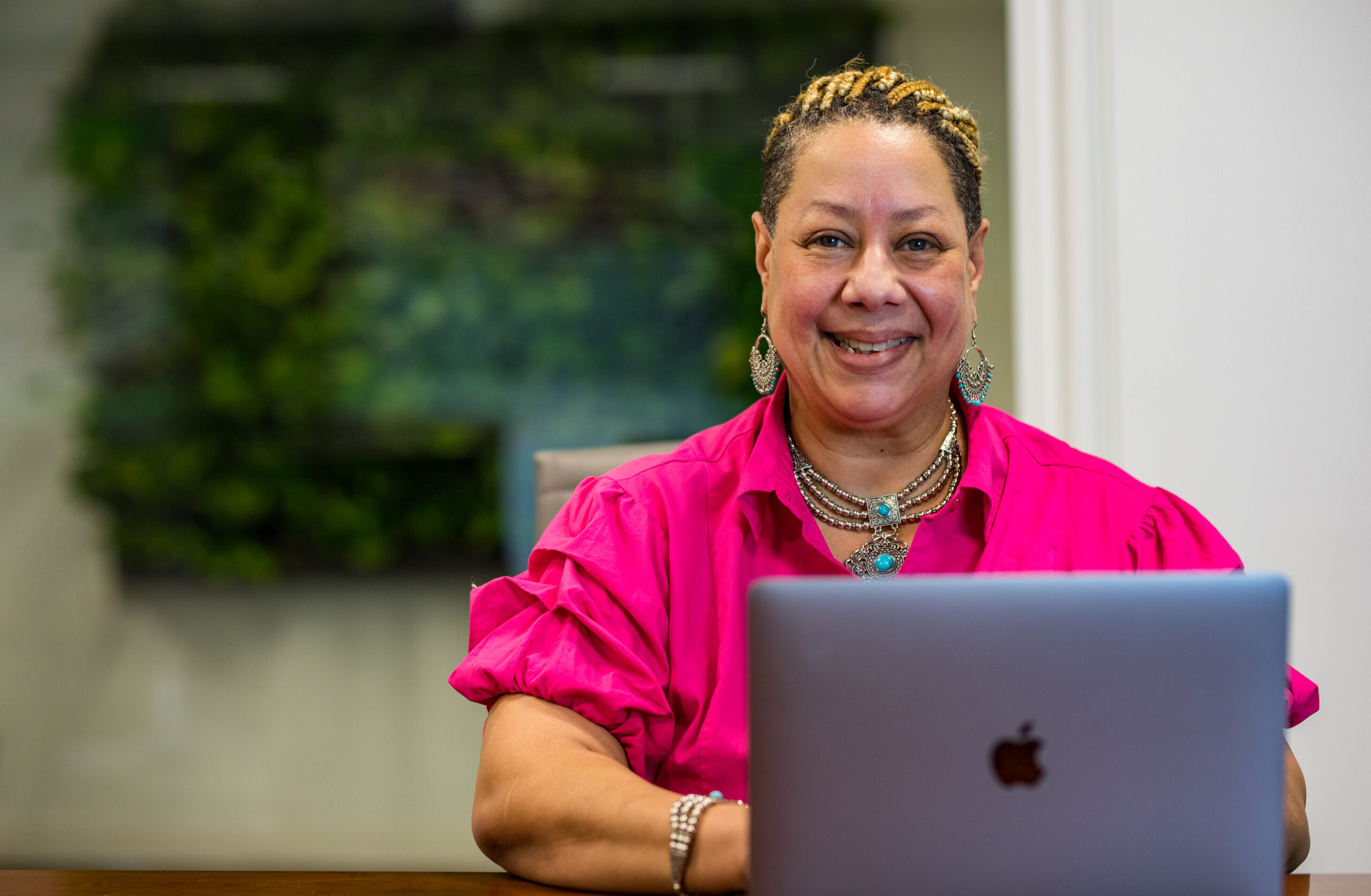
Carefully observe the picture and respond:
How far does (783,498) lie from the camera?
125 cm

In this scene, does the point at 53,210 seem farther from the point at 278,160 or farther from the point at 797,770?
the point at 797,770

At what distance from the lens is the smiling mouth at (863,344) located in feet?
4.14

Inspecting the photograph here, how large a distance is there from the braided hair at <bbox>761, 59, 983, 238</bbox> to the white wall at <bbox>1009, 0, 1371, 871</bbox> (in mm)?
886

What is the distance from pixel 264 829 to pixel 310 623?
1.79 ft

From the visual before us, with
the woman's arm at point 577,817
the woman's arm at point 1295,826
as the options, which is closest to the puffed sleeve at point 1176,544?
the woman's arm at point 1295,826

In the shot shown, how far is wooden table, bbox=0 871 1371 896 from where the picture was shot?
0.91 m

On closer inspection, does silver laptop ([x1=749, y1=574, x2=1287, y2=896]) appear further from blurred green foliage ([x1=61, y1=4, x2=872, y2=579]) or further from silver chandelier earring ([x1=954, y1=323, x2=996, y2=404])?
blurred green foliage ([x1=61, y1=4, x2=872, y2=579])

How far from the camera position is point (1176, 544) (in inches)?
47.9

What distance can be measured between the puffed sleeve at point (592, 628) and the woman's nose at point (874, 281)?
325 millimetres

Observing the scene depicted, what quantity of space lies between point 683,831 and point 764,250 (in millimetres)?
762

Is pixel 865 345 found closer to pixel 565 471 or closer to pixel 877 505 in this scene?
pixel 877 505

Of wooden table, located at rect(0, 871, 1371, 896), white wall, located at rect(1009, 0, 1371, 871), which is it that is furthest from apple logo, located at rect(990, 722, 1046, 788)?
white wall, located at rect(1009, 0, 1371, 871)

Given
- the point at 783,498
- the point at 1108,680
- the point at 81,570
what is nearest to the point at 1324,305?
the point at 783,498

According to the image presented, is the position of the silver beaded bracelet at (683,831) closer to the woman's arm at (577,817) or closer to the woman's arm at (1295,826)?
the woman's arm at (577,817)
